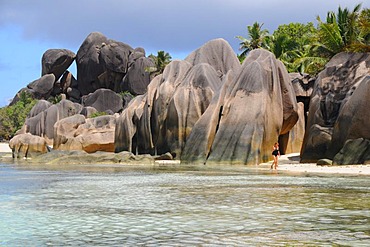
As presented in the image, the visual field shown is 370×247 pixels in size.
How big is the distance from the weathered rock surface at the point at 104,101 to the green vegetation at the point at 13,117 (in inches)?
365

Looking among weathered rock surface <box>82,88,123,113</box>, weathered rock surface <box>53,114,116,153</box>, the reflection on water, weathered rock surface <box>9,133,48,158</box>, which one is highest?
weathered rock surface <box>82,88,123,113</box>

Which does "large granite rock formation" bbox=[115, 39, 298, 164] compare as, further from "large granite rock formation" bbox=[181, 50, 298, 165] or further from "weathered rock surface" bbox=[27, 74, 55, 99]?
"weathered rock surface" bbox=[27, 74, 55, 99]

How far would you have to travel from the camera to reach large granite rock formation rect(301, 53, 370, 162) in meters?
23.3

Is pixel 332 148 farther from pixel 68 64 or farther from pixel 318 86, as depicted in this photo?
pixel 68 64

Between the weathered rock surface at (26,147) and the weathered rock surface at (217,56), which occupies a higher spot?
the weathered rock surface at (217,56)

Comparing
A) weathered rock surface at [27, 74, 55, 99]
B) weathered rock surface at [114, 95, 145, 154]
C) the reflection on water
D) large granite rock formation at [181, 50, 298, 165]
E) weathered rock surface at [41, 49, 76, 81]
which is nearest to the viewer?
the reflection on water

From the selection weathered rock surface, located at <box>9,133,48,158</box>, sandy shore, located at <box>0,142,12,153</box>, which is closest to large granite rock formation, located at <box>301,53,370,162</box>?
weathered rock surface, located at <box>9,133,48,158</box>

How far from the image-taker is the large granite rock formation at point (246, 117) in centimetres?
2642

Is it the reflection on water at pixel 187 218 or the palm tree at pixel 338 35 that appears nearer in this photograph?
→ the reflection on water at pixel 187 218

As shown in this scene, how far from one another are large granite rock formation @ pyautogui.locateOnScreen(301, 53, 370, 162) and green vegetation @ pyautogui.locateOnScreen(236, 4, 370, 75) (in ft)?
3.25

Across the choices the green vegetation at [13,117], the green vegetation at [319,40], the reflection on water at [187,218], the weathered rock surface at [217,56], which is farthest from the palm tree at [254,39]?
the reflection on water at [187,218]

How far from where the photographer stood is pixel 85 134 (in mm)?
45719

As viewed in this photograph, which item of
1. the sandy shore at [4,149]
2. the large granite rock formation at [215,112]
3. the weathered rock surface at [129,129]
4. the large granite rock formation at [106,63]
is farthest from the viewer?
the large granite rock formation at [106,63]

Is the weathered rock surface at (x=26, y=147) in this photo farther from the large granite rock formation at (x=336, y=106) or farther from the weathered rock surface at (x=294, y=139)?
the large granite rock formation at (x=336, y=106)
